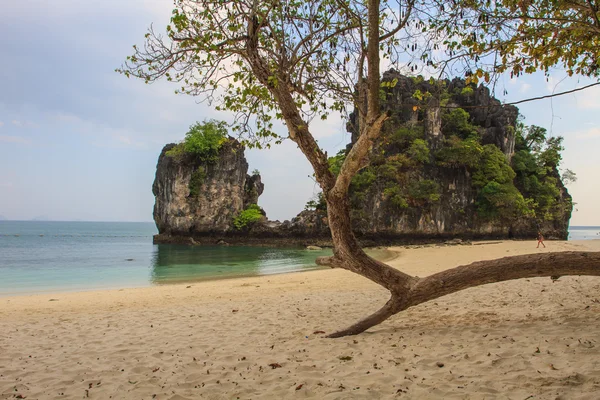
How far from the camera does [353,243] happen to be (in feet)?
15.9

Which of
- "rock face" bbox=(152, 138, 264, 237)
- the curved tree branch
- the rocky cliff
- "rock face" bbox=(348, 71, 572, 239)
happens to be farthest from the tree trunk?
"rock face" bbox=(152, 138, 264, 237)

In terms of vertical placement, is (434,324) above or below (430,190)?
below

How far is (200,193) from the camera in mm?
39562

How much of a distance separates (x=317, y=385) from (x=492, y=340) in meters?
2.11

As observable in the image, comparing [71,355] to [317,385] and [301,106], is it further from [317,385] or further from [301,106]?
[301,106]

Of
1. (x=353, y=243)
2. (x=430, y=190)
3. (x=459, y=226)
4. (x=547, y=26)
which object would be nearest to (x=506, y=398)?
(x=353, y=243)

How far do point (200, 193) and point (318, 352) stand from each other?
121ft

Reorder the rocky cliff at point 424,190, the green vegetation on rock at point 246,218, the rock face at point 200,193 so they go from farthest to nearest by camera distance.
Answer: the green vegetation on rock at point 246,218
the rock face at point 200,193
the rocky cliff at point 424,190

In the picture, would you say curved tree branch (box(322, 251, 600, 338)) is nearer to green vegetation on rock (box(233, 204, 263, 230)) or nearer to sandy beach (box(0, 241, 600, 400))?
sandy beach (box(0, 241, 600, 400))

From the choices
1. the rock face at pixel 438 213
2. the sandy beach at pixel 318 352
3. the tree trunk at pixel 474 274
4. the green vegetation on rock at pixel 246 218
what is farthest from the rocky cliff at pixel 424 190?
the tree trunk at pixel 474 274

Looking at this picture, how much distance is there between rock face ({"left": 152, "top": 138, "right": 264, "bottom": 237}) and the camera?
39375mm

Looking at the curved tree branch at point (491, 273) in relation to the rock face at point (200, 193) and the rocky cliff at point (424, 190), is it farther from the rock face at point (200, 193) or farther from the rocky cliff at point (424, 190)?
the rock face at point (200, 193)

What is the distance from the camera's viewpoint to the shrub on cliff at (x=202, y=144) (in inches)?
1535

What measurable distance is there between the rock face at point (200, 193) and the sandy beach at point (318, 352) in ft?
106
